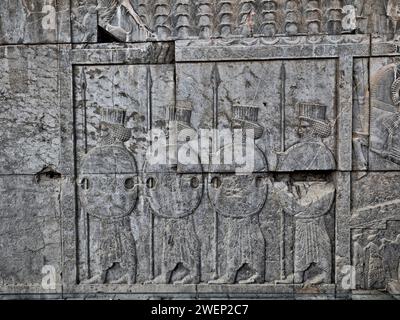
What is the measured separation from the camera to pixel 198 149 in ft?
14.6

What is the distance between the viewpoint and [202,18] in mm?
4383

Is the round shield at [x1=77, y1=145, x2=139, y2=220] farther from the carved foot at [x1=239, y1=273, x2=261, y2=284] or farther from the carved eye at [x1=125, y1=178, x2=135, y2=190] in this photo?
the carved foot at [x1=239, y1=273, x2=261, y2=284]

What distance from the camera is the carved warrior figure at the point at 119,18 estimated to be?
14.5ft

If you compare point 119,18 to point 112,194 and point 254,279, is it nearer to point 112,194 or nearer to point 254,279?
point 112,194

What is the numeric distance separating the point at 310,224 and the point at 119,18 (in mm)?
2806

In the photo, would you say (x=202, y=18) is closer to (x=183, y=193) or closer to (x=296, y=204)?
(x=183, y=193)

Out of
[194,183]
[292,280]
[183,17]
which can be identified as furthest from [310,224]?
Answer: [183,17]

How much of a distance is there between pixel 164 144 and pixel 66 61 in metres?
1.28

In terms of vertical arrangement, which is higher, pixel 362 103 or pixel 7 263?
pixel 362 103

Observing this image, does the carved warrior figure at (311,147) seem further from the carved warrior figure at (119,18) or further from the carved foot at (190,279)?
the carved warrior figure at (119,18)

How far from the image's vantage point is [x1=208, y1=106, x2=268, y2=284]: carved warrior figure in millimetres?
4492

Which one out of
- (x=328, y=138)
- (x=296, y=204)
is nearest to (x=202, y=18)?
(x=328, y=138)

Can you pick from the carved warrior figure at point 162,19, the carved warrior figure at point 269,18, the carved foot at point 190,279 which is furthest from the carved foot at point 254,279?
the carved warrior figure at point 162,19

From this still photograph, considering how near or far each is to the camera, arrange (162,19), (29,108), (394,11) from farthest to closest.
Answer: (29,108), (162,19), (394,11)
